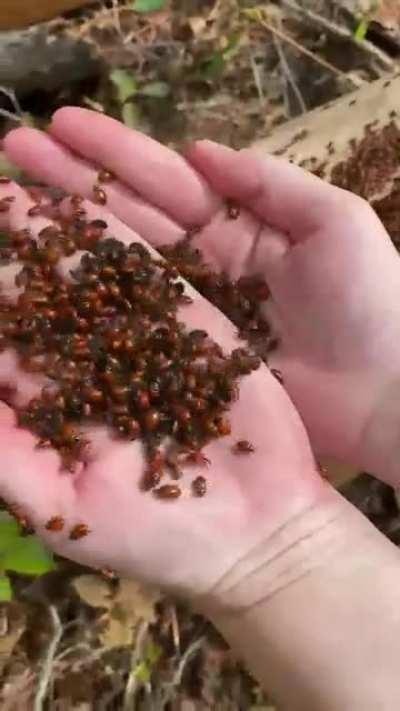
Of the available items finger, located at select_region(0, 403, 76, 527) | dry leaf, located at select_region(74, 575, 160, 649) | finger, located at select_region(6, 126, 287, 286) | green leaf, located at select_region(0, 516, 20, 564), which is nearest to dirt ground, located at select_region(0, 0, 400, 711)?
dry leaf, located at select_region(74, 575, 160, 649)

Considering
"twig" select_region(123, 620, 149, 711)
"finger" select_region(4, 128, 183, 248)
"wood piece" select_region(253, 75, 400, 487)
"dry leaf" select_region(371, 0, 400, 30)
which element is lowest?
"twig" select_region(123, 620, 149, 711)

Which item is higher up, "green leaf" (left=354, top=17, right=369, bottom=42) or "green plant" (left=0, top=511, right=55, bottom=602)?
"green leaf" (left=354, top=17, right=369, bottom=42)

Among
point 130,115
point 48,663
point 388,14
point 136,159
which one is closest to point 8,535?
point 48,663

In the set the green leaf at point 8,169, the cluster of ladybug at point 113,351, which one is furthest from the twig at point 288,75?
the cluster of ladybug at point 113,351

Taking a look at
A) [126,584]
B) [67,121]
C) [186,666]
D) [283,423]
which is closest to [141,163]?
[67,121]

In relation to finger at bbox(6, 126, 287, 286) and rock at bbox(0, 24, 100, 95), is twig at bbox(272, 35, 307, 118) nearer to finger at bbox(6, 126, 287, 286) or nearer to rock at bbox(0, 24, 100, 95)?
rock at bbox(0, 24, 100, 95)

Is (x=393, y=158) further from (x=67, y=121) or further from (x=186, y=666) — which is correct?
(x=186, y=666)

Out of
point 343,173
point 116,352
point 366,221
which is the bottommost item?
point 116,352

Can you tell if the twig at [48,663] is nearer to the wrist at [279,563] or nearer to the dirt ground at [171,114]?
the dirt ground at [171,114]
